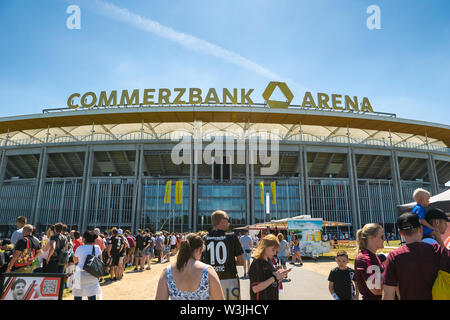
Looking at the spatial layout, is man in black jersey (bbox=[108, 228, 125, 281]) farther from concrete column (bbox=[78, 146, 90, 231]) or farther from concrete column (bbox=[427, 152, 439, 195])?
concrete column (bbox=[427, 152, 439, 195])

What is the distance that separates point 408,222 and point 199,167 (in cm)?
3953

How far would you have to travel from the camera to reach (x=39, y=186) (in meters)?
37.5

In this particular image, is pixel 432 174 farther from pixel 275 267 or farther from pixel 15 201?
pixel 15 201


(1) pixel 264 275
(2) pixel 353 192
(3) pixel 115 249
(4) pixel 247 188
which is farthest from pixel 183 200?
(1) pixel 264 275

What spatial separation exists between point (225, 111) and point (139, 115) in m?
11.2

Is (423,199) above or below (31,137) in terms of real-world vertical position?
below

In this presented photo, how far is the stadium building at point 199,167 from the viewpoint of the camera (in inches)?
1427

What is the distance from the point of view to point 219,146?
36094 millimetres
